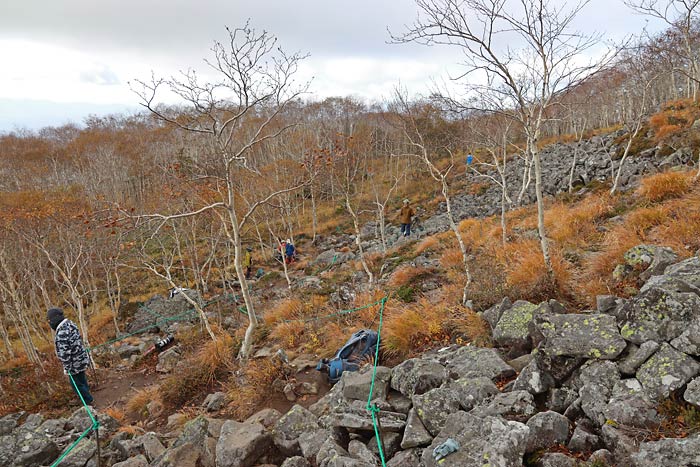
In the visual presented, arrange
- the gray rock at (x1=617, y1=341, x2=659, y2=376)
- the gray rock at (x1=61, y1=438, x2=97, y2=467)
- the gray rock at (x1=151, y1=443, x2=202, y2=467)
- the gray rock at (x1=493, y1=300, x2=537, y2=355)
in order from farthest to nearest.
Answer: the gray rock at (x1=61, y1=438, x2=97, y2=467) < the gray rock at (x1=493, y1=300, x2=537, y2=355) < the gray rock at (x1=151, y1=443, x2=202, y2=467) < the gray rock at (x1=617, y1=341, x2=659, y2=376)

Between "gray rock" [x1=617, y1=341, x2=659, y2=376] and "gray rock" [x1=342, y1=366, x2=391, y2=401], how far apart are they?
2170 mm

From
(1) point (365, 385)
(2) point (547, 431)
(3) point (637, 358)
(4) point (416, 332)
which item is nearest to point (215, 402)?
(1) point (365, 385)

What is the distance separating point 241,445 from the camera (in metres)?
3.67

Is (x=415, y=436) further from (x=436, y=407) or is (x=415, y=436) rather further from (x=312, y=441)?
(x=312, y=441)

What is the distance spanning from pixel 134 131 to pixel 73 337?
50.6 m

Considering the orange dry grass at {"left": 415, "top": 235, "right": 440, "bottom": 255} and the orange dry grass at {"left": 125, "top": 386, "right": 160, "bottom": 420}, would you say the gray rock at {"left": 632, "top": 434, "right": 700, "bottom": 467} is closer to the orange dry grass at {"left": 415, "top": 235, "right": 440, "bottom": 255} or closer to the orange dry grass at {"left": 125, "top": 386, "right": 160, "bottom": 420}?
the orange dry grass at {"left": 125, "top": 386, "right": 160, "bottom": 420}

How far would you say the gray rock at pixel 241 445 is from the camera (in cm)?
359

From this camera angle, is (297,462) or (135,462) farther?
(135,462)

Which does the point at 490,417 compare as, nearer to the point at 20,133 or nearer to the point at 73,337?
the point at 73,337

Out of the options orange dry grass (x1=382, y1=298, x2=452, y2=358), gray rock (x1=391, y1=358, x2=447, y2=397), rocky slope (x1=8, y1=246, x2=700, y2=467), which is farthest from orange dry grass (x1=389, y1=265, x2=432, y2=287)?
gray rock (x1=391, y1=358, x2=447, y2=397)

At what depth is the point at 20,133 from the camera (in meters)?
52.3

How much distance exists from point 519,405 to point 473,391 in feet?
1.46

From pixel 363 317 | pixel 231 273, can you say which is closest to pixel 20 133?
pixel 231 273

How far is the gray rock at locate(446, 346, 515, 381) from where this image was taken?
3.72 meters
